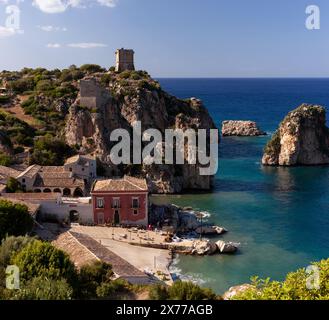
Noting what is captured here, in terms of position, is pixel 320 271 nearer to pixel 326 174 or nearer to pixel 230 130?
pixel 326 174

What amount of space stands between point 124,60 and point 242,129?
32322mm

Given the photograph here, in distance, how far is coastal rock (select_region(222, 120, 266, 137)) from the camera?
9119cm

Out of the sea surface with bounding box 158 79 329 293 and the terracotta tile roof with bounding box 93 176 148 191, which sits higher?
the terracotta tile roof with bounding box 93 176 148 191

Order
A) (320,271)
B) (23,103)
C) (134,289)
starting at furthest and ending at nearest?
(23,103)
(134,289)
(320,271)

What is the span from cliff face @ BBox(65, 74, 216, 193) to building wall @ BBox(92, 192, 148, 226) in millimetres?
12274

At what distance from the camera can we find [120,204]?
35.1m

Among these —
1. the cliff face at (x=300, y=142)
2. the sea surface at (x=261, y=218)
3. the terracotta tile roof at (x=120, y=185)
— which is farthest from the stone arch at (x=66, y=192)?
the cliff face at (x=300, y=142)

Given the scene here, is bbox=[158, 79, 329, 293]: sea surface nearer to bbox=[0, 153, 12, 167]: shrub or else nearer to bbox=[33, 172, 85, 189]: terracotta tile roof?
bbox=[33, 172, 85, 189]: terracotta tile roof

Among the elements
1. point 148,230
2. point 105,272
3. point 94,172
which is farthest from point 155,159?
point 105,272

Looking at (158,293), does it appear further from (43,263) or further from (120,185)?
(120,185)

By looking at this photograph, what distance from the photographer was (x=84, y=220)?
34625 millimetres

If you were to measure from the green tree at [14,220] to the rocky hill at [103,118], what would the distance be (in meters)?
17.7

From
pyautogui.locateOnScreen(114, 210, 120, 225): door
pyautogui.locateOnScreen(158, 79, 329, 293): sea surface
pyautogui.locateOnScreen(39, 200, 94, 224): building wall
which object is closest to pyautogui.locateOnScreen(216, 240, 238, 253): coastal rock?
pyautogui.locateOnScreen(158, 79, 329, 293): sea surface
